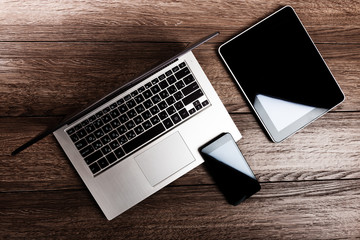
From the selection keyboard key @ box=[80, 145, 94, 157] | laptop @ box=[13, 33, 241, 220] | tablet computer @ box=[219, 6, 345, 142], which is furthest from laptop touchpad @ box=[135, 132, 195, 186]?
tablet computer @ box=[219, 6, 345, 142]

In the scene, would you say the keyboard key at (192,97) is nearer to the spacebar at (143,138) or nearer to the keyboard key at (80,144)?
the spacebar at (143,138)

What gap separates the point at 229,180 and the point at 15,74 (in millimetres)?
565

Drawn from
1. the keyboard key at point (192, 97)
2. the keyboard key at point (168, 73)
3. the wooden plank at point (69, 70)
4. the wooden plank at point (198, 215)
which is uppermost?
the wooden plank at point (69, 70)

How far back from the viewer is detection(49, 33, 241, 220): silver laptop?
0.75 meters

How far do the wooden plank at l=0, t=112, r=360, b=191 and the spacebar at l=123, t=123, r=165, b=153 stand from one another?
137 mm

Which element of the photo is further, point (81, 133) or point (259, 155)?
point (259, 155)

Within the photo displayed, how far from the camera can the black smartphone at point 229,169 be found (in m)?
0.80

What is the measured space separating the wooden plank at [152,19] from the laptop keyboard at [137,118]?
0.41ft

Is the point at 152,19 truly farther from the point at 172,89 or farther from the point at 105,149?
the point at 105,149

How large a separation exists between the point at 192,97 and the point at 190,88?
0.07ft

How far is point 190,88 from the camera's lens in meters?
0.79

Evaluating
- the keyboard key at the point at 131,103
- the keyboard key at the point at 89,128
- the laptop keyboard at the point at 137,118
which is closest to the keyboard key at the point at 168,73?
the laptop keyboard at the point at 137,118

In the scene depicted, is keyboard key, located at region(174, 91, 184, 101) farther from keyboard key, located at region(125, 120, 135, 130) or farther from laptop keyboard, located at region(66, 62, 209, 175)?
keyboard key, located at region(125, 120, 135, 130)

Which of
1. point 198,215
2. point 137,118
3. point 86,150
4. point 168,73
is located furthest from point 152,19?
point 198,215
